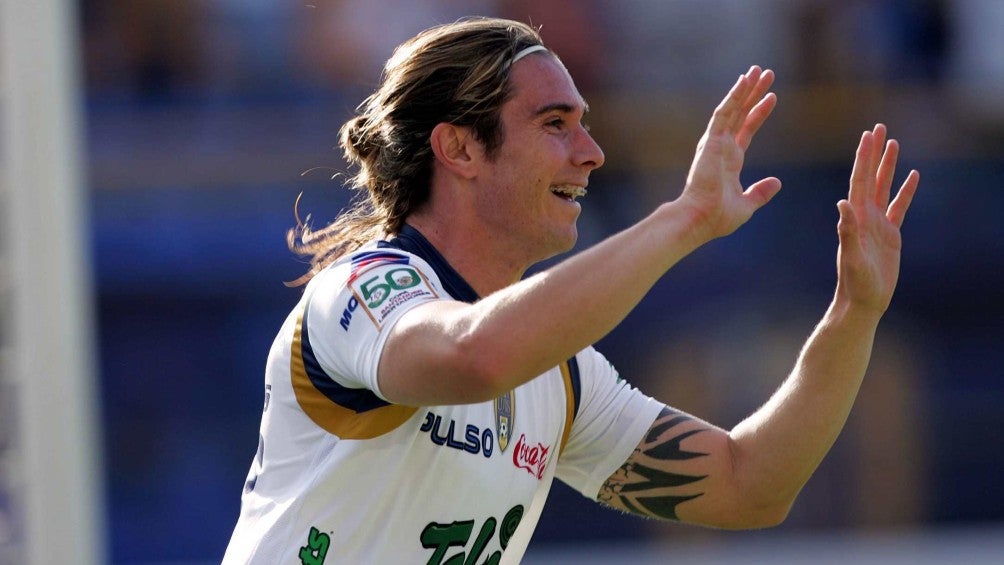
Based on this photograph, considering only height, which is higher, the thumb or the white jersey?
the thumb

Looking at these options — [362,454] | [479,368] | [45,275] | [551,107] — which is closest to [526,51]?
[551,107]

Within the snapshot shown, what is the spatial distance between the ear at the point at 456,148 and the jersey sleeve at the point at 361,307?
1.44 ft

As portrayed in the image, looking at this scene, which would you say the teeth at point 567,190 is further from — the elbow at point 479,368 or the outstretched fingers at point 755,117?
the elbow at point 479,368

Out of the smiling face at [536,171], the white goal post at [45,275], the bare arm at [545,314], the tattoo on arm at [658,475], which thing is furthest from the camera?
the white goal post at [45,275]

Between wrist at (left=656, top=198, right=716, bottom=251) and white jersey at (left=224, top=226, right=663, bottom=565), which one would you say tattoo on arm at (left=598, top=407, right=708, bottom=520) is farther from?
wrist at (left=656, top=198, right=716, bottom=251)

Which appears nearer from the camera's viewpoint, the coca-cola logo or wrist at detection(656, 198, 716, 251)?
wrist at detection(656, 198, 716, 251)

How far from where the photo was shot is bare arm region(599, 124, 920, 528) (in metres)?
3.96

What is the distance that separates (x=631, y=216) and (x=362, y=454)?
8.90 m

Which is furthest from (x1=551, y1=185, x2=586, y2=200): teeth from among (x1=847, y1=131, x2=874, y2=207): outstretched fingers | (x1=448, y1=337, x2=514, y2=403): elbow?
(x1=448, y1=337, x2=514, y2=403): elbow

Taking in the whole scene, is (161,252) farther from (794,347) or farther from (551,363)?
(551,363)

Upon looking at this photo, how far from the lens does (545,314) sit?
2998 mm

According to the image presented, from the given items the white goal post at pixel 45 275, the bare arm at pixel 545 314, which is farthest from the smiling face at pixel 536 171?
the white goal post at pixel 45 275

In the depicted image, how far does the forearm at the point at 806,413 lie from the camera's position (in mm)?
4074

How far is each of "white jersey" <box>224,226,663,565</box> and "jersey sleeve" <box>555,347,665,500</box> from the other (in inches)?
17.6
